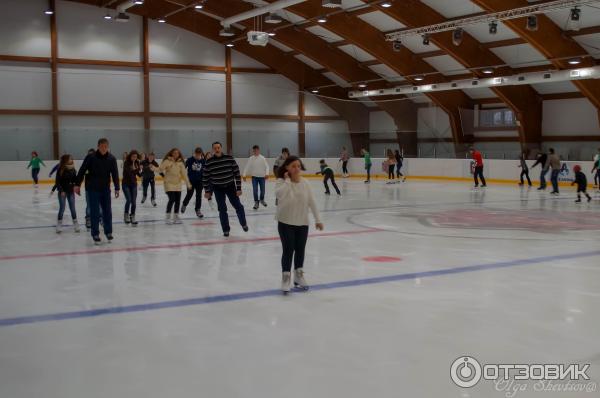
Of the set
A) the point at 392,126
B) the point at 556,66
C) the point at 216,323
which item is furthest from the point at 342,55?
the point at 216,323

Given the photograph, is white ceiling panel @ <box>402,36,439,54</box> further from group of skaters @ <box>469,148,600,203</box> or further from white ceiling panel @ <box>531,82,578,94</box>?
group of skaters @ <box>469,148,600,203</box>

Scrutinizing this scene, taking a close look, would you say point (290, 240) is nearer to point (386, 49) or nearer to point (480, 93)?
point (386, 49)

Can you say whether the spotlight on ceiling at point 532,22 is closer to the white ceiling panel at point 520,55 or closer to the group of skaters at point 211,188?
the white ceiling panel at point 520,55

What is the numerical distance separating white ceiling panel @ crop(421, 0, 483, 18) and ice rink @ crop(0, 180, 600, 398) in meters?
15.6

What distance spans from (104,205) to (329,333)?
580 cm

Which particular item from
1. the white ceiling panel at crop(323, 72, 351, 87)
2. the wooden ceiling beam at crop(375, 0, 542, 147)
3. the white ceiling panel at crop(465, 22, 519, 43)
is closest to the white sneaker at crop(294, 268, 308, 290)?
the wooden ceiling beam at crop(375, 0, 542, 147)

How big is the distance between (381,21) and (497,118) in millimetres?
8081

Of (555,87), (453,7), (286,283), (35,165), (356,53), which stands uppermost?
(453,7)

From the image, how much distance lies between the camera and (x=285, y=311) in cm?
597

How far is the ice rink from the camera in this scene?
425cm

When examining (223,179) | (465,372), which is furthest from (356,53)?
(465,372)

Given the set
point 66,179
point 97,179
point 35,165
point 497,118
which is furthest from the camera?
point 497,118

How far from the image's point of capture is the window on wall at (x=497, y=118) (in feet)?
106

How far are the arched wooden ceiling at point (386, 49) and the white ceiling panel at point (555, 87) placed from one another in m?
0.35
